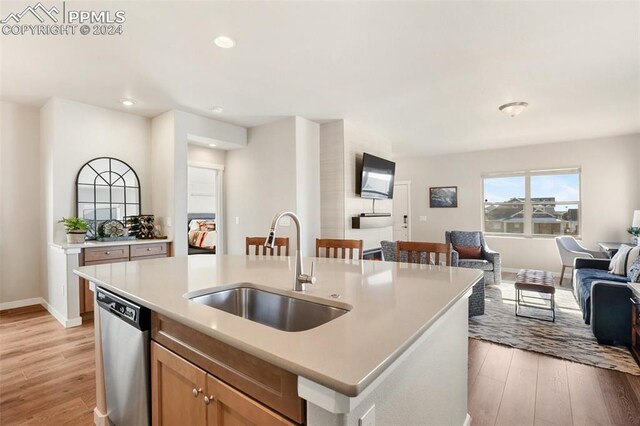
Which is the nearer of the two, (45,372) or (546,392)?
(546,392)

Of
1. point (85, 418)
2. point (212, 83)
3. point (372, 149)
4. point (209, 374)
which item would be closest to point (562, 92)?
point (372, 149)

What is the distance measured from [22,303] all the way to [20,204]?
1264 mm

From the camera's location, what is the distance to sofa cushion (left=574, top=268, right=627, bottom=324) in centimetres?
319

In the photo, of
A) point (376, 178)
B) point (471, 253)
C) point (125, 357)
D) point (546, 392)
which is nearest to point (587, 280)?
point (471, 253)

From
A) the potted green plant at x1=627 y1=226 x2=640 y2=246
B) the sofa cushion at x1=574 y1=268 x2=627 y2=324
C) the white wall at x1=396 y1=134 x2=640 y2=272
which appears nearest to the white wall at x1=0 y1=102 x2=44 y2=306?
the sofa cushion at x1=574 y1=268 x2=627 y2=324

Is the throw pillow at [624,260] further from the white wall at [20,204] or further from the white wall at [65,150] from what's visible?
the white wall at [20,204]

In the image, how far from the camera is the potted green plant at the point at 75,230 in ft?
11.3

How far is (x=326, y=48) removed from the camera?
8.36ft

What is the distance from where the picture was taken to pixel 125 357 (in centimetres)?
146

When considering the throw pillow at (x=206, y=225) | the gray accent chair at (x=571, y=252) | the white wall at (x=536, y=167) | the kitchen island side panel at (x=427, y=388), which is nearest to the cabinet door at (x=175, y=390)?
the kitchen island side panel at (x=427, y=388)

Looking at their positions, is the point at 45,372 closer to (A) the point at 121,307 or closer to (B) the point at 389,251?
(A) the point at 121,307

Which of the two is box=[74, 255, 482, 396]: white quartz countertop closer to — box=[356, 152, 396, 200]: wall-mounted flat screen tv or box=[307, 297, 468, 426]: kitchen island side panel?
box=[307, 297, 468, 426]: kitchen island side panel

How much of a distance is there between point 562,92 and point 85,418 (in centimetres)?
505

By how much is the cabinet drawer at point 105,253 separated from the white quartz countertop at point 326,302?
190 centimetres
